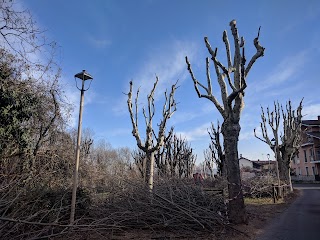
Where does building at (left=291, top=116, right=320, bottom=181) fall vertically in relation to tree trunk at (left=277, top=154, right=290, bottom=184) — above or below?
above

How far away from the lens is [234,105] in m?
10.8

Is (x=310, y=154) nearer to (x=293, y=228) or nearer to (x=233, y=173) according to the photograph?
(x=293, y=228)

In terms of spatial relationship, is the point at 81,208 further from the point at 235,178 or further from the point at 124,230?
the point at 235,178

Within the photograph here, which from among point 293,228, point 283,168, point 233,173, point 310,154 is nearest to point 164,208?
point 233,173

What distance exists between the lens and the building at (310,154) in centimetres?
5391

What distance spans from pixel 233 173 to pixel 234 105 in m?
2.62

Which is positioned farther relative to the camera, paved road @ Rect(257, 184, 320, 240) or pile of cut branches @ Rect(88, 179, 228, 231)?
A: pile of cut branches @ Rect(88, 179, 228, 231)

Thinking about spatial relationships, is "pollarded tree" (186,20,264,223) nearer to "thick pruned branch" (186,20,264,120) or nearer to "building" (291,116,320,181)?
"thick pruned branch" (186,20,264,120)

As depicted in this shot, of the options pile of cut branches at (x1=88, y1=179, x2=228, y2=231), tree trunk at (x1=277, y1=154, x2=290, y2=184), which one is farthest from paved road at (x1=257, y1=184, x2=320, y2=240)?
tree trunk at (x1=277, y1=154, x2=290, y2=184)

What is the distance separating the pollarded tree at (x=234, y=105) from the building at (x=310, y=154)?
155 ft

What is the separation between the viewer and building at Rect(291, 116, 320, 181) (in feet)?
177

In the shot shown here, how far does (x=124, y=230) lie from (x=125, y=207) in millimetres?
877

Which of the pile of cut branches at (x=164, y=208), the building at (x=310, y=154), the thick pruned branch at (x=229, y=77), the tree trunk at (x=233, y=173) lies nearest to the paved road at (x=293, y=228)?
the tree trunk at (x=233, y=173)

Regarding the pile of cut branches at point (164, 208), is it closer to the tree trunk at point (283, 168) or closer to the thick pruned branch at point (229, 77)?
the thick pruned branch at point (229, 77)
